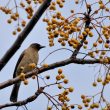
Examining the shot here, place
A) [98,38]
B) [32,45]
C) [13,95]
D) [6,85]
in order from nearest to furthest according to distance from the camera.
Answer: [6,85] → [98,38] → [13,95] → [32,45]

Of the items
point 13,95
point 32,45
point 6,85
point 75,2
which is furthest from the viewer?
point 32,45

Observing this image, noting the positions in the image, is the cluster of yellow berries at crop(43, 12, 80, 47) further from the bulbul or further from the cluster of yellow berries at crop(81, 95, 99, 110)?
the bulbul

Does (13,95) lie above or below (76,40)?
above

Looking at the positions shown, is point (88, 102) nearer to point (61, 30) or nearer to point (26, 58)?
point (61, 30)

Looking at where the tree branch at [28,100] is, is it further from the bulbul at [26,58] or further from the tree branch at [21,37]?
the bulbul at [26,58]

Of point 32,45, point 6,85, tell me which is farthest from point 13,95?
point 6,85

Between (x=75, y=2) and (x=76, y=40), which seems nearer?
(x=76, y=40)

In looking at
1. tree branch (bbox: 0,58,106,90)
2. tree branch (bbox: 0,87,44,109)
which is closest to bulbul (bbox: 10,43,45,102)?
tree branch (bbox: 0,87,44,109)

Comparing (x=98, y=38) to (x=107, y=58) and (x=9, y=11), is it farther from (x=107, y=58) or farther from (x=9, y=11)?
(x=9, y=11)

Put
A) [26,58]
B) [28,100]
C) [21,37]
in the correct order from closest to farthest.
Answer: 1. [21,37]
2. [28,100]
3. [26,58]

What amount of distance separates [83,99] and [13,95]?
416 centimetres

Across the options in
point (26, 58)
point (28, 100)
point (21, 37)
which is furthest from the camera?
point (26, 58)

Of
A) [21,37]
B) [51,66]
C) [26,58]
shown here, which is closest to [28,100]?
[51,66]

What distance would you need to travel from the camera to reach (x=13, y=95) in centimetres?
989
